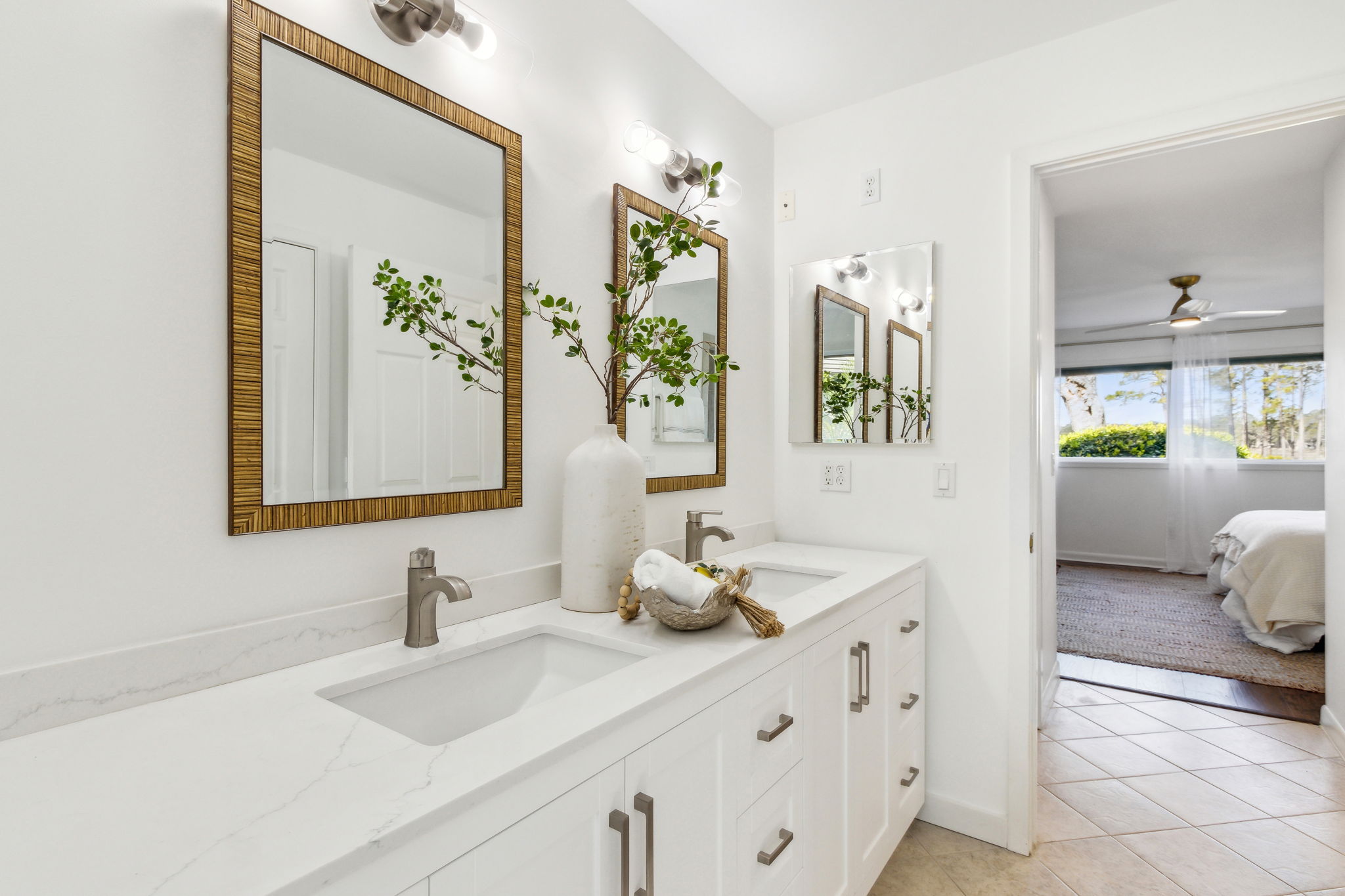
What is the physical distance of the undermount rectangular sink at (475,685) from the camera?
107 centimetres

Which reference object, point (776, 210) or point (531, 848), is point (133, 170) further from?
point (776, 210)

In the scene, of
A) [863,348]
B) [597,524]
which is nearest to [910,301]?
[863,348]

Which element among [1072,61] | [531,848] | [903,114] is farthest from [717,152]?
[531,848]

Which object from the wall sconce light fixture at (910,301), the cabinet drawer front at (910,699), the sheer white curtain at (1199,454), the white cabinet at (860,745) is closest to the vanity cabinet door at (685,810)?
the white cabinet at (860,745)

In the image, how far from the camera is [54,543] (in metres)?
0.87

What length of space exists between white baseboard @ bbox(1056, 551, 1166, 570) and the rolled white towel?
21.0 feet

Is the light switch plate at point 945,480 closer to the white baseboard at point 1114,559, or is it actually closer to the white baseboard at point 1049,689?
the white baseboard at point 1049,689

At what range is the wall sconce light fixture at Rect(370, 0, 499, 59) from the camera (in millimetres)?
1204

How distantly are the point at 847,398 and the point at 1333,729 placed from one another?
2.34 meters

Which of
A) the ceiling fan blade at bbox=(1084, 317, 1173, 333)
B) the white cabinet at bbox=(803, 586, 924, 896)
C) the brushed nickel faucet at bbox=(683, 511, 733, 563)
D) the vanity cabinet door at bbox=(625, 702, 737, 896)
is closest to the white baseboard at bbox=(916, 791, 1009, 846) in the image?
the white cabinet at bbox=(803, 586, 924, 896)

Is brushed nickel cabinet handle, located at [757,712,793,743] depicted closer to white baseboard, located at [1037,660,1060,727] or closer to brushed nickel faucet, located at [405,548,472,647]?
brushed nickel faucet, located at [405,548,472,647]

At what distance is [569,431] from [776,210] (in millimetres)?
1292

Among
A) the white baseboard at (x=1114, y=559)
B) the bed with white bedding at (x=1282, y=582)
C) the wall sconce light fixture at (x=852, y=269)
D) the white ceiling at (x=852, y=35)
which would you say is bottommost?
the white baseboard at (x=1114, y=559)

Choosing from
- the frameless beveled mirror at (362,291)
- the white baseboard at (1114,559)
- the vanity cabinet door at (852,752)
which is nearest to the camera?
the frameless beveled mirror at (362,291)
